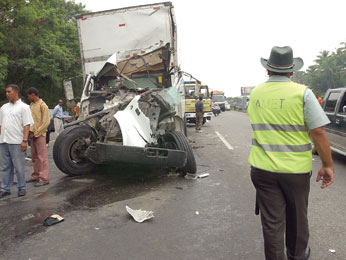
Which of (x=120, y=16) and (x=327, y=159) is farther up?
(x=120, y=16)

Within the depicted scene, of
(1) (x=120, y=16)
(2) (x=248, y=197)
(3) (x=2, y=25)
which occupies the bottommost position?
(2) (x=248, y=197)

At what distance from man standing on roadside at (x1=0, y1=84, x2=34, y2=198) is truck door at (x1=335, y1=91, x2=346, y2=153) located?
6.43 meters

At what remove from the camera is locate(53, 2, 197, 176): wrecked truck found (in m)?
5.62

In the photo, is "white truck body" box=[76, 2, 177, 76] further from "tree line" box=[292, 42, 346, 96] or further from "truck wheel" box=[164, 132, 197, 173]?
"tree line" box=[292, 42, 346, 96]

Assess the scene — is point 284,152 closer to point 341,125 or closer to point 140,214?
point 140,214

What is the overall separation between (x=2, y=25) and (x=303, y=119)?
16.6 meters

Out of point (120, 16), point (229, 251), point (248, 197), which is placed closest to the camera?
point (229, 251)

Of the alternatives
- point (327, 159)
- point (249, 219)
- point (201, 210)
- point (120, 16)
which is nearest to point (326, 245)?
point (249, 219)

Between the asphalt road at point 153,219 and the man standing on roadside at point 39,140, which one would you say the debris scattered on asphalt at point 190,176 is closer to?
the asphalt road at point 153,219

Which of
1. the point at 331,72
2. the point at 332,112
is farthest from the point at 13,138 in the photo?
the point at 331,72

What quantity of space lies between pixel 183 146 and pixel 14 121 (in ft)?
9.56

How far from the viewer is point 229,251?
3.32m

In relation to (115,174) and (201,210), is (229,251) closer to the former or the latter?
(201,210)

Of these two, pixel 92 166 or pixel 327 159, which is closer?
pixel 327 159
